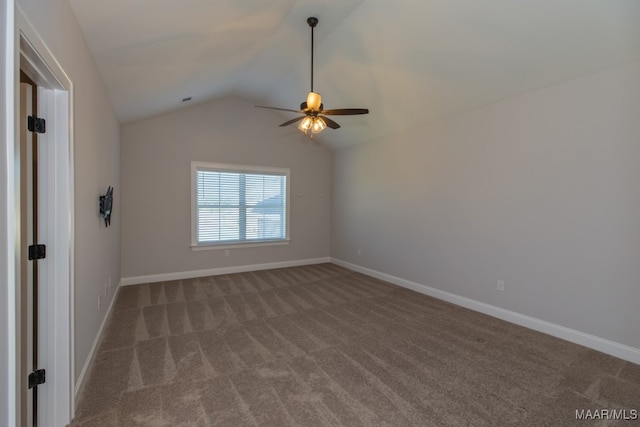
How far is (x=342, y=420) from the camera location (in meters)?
1.89

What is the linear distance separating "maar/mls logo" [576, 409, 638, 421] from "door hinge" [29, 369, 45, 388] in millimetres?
3336

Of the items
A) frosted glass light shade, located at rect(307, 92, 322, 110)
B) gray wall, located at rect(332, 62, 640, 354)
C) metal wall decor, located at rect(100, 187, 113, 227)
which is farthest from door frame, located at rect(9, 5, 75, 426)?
gray wall, located at rect(332, 62, 640, 354)

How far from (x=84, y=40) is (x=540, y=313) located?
485cm

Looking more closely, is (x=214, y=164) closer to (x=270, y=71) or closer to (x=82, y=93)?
(x=270, y=71)

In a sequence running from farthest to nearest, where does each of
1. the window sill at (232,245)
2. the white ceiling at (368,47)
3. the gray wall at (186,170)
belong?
the window sill at (232,245), the gray wall at (186,170), the white ceiling at (368,47)

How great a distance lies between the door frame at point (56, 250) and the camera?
5.79ft

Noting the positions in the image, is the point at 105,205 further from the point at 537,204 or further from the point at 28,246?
the point at 537,204

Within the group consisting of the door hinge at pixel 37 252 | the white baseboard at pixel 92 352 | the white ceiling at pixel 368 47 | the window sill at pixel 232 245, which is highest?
the white ceiling at pixel 368 47

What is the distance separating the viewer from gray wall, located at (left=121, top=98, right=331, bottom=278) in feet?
16.1

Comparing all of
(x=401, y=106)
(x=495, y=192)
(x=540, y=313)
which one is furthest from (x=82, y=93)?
(x=540, y=313)

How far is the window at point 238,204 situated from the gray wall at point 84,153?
2177mm

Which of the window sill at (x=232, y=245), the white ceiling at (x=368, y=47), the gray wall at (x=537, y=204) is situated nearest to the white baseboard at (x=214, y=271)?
the window sill at (x=232, y=245)

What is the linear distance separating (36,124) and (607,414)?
3.97 m

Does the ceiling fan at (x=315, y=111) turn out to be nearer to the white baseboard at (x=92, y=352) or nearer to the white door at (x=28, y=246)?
the white door at (x=28, y=246)
